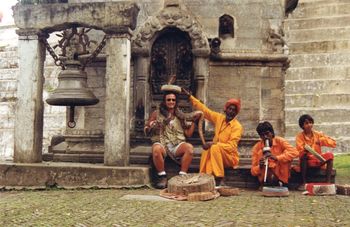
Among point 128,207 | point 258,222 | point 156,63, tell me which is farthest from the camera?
point 156,63

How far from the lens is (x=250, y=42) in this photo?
1109 cm

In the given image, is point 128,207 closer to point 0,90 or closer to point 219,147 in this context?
point 219,147

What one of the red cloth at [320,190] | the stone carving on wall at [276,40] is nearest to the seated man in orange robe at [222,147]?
the red cloth at [320,190]

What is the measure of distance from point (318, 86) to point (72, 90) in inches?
444

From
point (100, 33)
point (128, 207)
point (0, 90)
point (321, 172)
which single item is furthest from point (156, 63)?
point (0, 90)

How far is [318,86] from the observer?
18.0 meters

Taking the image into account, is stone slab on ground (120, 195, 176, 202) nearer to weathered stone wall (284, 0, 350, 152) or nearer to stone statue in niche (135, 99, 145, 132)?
stone statue in niche (135, 99, 145, 132)

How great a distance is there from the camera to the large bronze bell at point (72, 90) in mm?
8797

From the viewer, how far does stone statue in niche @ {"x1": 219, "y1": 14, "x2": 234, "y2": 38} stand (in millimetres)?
11148

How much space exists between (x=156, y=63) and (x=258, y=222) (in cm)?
596

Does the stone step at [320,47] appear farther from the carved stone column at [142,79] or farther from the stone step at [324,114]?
the carved stone column at [142,79]

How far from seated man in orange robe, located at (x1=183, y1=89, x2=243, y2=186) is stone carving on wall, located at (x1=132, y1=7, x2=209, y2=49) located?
7.63 feet

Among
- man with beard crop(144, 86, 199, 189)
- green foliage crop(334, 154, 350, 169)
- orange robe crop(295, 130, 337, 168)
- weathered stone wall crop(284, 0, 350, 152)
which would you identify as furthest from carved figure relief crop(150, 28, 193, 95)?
weathered stone wall crop(284, 0, 350, 152)

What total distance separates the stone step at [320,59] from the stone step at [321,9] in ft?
12.6
